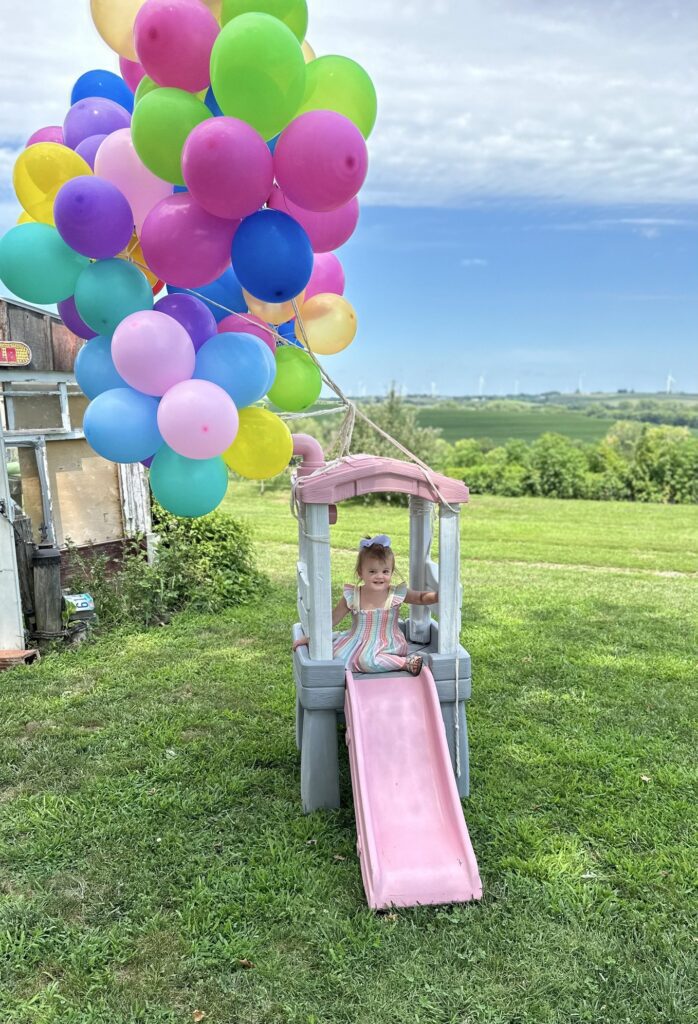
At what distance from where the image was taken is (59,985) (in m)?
2.84

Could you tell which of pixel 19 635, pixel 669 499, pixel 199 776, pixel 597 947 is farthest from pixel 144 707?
pixel 669 499

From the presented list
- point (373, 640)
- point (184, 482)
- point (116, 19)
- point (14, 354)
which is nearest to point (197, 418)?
point (184, 482)

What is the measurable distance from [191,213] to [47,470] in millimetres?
4663

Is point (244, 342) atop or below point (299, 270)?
below

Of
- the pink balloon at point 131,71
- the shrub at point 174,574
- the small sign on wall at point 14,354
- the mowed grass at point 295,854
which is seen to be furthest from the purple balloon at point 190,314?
the shrub at point 174,574

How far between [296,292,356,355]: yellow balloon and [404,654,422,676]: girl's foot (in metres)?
1.75

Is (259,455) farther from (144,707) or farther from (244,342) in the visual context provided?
(144,707)

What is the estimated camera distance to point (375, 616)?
404 cm

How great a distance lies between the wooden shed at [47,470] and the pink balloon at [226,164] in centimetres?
390

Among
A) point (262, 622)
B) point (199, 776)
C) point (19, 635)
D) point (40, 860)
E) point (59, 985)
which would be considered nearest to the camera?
point (59, 985)

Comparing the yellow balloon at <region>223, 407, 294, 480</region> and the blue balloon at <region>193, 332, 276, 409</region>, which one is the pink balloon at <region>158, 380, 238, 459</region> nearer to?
the blue balloon at <region>193, 332, 276, 409</region>

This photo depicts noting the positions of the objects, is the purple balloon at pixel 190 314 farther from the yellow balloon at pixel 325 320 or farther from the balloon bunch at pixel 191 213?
the yellow balloon at pixel 325 320

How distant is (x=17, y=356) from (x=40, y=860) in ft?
14.3

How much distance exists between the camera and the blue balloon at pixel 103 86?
12.6 feet
